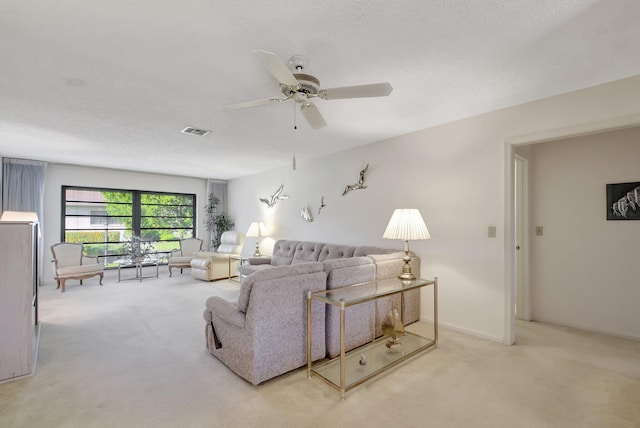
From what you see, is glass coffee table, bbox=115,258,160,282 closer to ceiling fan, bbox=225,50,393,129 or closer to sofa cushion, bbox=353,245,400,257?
sofa cushion, bbox=353,245,400,257

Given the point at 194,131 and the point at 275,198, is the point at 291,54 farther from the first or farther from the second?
the point at 275,198

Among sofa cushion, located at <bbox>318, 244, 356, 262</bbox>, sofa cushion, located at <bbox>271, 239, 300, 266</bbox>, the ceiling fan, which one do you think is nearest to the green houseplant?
sofa cushion, located at <bbox>271, 239, 300, 266</bbox>

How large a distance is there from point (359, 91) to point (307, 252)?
3476 millimetres

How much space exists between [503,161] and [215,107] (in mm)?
3056

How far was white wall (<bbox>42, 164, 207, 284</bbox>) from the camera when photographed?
6.07m

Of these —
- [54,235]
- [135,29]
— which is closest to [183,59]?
[135,29]

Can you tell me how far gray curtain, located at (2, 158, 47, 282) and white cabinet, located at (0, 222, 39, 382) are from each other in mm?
4011

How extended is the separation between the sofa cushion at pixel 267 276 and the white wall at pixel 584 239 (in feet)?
10.4

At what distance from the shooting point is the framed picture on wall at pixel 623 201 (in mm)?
3174

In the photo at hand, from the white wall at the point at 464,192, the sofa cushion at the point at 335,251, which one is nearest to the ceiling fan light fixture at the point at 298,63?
the white wall at the point at 464,192

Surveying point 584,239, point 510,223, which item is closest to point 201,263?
point 510,223

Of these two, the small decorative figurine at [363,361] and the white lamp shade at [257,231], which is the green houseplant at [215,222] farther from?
the small decorative figurine at [363,361]

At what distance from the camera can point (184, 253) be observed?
278 inches

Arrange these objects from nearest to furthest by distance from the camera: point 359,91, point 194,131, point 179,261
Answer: point 359,91, point 194,131, point 179,261
